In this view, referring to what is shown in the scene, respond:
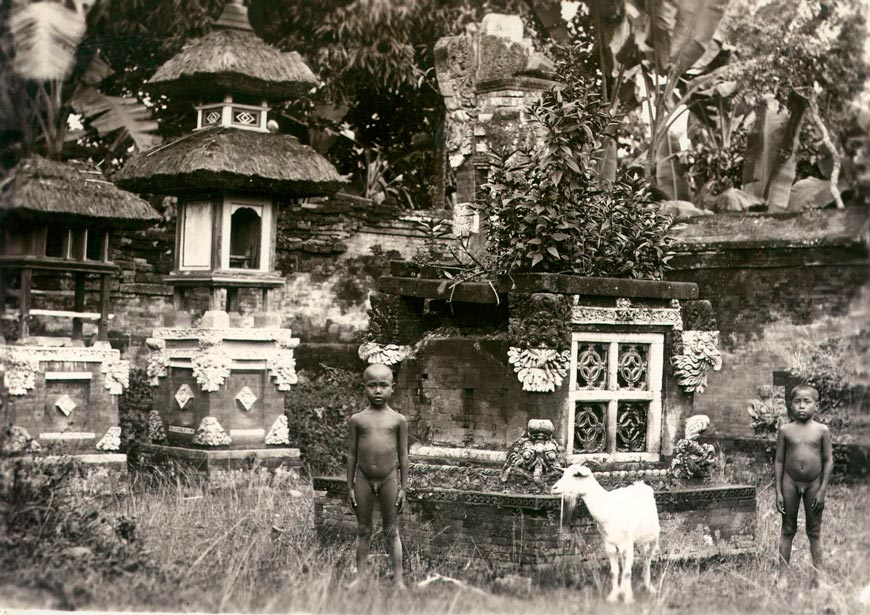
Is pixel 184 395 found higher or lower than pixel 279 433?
higher

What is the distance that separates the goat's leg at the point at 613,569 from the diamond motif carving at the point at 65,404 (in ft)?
18.0

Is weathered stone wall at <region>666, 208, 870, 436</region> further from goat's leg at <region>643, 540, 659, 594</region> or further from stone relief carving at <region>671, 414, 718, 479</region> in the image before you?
goat's leg at <region>643, 540, 659, 594</region>

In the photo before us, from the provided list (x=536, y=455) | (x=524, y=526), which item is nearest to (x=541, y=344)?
(x=536, y=455)

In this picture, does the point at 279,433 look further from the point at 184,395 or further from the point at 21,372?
the point at 21,372

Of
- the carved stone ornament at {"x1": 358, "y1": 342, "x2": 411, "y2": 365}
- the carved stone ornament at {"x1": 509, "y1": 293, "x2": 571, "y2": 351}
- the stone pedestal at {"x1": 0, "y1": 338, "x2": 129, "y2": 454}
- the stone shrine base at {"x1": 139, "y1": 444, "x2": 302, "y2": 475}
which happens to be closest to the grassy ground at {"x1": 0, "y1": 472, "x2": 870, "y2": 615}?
the carved stone ornament at {"x1": 358, "y1": 342, "x2": 411, "y2": 365}

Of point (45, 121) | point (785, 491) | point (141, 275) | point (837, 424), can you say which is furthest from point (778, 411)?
point (45, 121)

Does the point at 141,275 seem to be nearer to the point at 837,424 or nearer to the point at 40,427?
the point at 40,427

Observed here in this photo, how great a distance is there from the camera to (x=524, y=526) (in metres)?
7.45

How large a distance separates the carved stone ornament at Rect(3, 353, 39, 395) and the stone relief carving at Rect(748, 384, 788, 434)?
7.42 meters

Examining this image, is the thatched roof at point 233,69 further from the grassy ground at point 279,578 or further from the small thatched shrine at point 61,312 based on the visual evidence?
the grassy ground at point 279,578

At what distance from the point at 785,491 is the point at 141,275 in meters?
8.32

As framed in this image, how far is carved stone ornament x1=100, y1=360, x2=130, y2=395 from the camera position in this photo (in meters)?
10.8

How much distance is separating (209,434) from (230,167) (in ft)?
8.53

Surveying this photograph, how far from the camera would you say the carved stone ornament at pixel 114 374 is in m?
10.8
